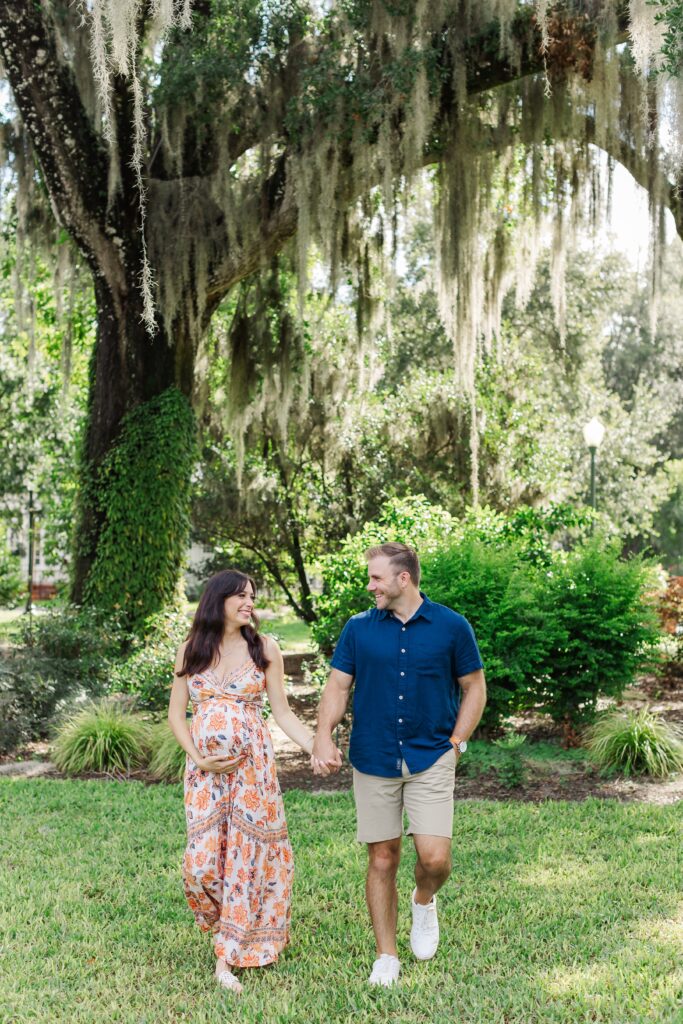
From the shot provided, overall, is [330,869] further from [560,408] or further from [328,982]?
[560,408]

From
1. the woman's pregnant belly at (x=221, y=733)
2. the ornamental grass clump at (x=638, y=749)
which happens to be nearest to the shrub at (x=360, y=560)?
the ornamental grass clump at (x=638, y=749)

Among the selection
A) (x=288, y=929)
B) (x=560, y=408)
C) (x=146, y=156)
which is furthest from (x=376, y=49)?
(x=560, y=408)

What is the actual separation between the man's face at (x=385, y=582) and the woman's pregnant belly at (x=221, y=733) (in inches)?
28.7

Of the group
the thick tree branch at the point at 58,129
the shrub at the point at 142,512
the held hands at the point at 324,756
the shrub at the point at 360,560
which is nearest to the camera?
the held hands at the point at 324,756

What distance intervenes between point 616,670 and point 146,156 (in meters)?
6.73

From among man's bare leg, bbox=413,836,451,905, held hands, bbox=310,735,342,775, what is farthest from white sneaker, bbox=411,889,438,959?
held hands, bbox=310,735,342,775

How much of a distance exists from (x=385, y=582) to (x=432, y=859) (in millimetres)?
1028

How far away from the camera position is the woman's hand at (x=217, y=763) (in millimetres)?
3775

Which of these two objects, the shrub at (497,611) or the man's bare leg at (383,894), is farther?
the shrub at (497,611)

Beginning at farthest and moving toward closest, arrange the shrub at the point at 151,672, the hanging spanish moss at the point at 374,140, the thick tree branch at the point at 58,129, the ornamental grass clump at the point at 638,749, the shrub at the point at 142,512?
1. the shrub at the point at 142,512
2. the thick tree branch at the point at 58,129
3. the hanging spanish moss at the point at 374,140
4. the shrub at the point at 151,672
5. the ornamental grass clump at the point at 638,749

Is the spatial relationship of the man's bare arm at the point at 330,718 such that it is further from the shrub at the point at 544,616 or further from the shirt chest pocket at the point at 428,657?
the shrub at the point at 544,616

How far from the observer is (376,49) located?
9102mm

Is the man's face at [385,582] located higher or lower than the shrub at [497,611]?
higher

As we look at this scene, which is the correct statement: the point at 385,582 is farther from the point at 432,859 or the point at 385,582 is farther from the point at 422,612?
the point at 432,859
